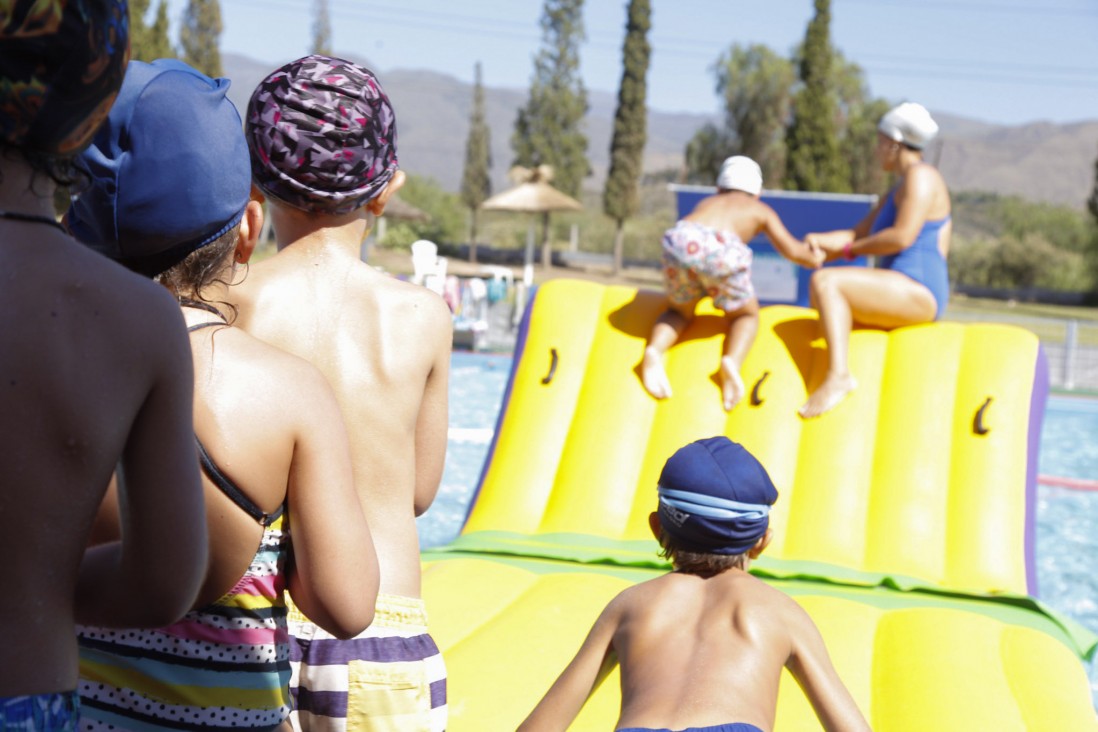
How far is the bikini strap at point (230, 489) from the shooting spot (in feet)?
3.93

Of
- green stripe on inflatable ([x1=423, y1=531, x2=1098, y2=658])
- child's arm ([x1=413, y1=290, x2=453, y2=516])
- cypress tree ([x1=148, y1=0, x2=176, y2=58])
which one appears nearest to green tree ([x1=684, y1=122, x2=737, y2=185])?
cypress tree ([x1=148, y1=0, x2=176, y2=58])

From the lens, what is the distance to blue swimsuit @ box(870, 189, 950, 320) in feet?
14.4

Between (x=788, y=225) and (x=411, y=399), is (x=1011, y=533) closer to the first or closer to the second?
(x=411, y=399)

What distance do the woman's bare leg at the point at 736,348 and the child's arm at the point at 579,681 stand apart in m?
2.41

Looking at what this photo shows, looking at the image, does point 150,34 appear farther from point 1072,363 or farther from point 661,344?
point 661,344

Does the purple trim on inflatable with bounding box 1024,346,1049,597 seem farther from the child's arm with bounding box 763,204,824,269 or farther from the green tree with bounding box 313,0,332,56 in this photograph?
the green tree with bounding box 313,0,332,56

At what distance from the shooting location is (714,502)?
181cm

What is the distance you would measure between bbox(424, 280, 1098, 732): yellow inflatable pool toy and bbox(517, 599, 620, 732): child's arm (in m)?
0.88

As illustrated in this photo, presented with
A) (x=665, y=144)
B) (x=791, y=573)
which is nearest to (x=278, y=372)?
(x=791, y=573)

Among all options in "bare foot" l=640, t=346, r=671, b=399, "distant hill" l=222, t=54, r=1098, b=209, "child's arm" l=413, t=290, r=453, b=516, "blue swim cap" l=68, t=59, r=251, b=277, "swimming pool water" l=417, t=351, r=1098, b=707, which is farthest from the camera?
"distant hill" l=222, t=54, r=1098, b=209

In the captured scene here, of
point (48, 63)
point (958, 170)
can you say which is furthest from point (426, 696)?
point (958, 170)

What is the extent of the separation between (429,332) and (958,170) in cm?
11425

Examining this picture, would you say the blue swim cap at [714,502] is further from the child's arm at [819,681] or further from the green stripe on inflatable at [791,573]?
the green stripe on inflatable at [791,573]

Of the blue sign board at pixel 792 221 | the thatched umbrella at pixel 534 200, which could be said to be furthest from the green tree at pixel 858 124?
the blue sign board at pixel 792 221
